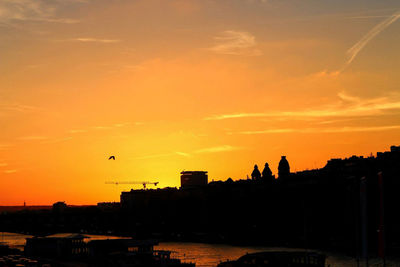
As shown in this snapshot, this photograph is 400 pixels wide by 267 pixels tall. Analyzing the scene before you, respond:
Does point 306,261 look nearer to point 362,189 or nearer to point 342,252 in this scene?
point 362,189

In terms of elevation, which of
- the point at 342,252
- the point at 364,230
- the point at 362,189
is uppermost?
the point at 362,189

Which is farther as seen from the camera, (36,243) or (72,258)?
(36,243)

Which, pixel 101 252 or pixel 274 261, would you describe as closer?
pixel 274 261

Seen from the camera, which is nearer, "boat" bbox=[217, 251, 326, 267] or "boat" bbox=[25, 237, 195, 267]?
"boat" bbox=[217, 251, 326, 267]

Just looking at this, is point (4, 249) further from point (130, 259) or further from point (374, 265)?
point (374, 265)

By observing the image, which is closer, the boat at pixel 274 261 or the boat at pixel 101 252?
the boat at pixel 274 261

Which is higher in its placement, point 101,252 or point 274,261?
point 274,261

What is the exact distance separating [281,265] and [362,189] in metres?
33.9

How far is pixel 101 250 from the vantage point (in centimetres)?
11812

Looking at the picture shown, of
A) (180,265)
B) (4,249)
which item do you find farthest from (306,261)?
(4,249)

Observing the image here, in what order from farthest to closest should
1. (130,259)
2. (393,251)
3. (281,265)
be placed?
(393,251), (130,259), (281,265)

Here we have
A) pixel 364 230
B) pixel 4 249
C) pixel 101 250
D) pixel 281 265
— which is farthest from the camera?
pixel 4 249

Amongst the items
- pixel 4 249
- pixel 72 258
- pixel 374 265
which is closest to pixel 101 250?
pixel 72 258

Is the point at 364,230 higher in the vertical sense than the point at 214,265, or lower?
higher
